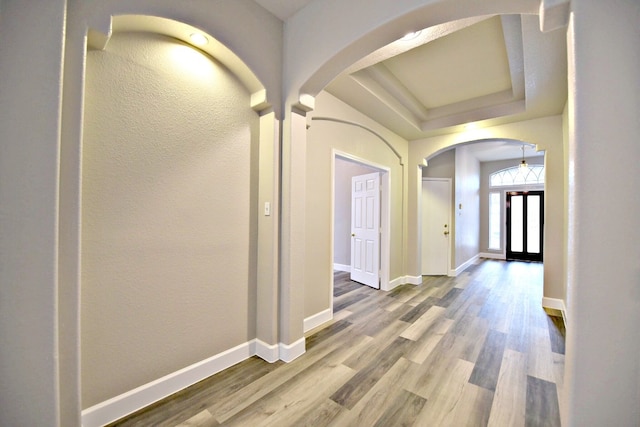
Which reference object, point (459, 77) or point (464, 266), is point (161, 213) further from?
point (464, 266)

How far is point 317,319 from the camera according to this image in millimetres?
3018

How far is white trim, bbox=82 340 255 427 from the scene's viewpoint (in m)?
1.52

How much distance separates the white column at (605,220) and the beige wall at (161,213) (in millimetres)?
2180

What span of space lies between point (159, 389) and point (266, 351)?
2.70 ft

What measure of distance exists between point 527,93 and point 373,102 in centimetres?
180

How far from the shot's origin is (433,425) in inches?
62.3

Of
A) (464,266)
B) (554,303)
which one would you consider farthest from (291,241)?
(464,266)

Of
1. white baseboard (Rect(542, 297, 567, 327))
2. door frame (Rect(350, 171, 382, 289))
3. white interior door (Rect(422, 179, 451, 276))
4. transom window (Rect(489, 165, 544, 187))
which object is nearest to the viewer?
white baseboard (Rect(542, 297, 567, 327))

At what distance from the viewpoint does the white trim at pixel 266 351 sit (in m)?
2.24

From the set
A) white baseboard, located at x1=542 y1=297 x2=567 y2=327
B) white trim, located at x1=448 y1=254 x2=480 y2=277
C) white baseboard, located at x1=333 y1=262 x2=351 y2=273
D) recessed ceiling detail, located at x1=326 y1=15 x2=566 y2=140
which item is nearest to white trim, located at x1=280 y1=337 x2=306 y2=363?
recessed ceiling detail, located at x1=326 y1=15 x2=566 y2=140

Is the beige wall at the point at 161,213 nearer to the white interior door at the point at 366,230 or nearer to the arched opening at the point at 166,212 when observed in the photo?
the arched opening at the point at 166,212

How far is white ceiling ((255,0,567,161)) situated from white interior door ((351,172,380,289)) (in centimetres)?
118

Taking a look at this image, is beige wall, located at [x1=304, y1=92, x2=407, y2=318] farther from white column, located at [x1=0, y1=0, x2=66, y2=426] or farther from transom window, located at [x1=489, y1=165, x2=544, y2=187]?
transom window, located at [x1=489, y1=165, x2=544, y2=187]

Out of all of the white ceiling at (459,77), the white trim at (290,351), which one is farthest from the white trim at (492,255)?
the white trim at (290,351)
